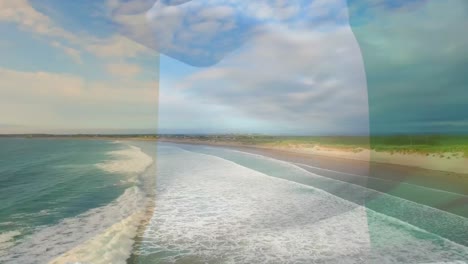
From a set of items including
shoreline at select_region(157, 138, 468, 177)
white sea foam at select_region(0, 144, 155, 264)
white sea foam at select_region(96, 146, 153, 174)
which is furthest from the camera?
white sea foam at select_region(96, 146, 153, 174)

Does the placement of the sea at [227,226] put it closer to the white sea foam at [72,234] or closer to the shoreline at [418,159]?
the white sea foam at [72,234]

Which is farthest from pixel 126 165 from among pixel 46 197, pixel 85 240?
pixel 85 240

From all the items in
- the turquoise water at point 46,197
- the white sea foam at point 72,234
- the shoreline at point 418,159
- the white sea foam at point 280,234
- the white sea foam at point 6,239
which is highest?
the shoreline at point 418,159

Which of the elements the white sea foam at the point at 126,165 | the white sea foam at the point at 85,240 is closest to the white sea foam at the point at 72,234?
the white sea foam at the point at 85,240

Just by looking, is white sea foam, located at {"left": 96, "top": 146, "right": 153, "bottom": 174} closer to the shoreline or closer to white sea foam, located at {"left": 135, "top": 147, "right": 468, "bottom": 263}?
the shoreline

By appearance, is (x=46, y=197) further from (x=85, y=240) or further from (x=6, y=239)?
(x=85, y=240)

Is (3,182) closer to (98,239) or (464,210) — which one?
(98,239)

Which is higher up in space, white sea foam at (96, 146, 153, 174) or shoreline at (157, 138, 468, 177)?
shoreline at (157, 138, 468, 177)

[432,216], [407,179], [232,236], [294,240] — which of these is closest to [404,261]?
[294,240]

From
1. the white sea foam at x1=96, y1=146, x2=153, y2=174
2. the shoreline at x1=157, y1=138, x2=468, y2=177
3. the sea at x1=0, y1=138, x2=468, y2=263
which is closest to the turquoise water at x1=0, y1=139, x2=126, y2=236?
the sea at x1=0, y1=138, x2=468, y2=263
